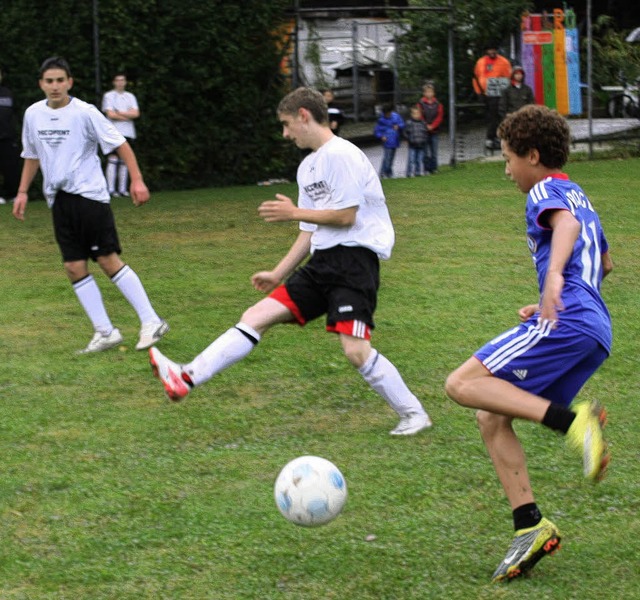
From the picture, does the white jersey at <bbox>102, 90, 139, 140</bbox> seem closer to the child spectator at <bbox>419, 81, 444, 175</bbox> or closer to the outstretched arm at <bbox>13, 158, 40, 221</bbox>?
the child spectator at <bbox>419, 81, 444, 175</bbox>

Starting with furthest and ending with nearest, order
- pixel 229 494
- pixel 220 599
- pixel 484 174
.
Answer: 1. pixel 484 174
2. pixel 229 494
3. pixel 220 599

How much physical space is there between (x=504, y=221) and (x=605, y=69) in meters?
10.0

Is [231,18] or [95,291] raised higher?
[231,18]

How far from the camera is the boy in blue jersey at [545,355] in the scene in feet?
13.8

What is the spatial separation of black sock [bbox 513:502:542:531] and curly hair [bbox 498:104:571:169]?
130 centimetres

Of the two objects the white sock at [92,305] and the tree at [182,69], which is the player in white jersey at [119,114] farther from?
the white sock at [92,305]

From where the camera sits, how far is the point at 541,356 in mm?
4293

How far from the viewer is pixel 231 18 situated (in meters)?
19.0

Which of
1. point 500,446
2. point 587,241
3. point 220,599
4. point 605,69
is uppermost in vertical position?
point 605,69

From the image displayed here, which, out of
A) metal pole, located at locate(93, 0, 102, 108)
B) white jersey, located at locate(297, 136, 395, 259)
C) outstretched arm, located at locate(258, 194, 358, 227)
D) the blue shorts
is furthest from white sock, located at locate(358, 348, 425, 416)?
metal pole, located at locate(93, 0, 102, 108)

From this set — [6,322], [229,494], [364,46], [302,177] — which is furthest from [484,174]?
[229,494]

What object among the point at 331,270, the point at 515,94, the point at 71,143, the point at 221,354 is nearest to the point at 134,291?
the point at 71,143

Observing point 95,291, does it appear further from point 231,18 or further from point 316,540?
point 231,18

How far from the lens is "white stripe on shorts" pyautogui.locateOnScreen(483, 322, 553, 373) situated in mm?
4277
